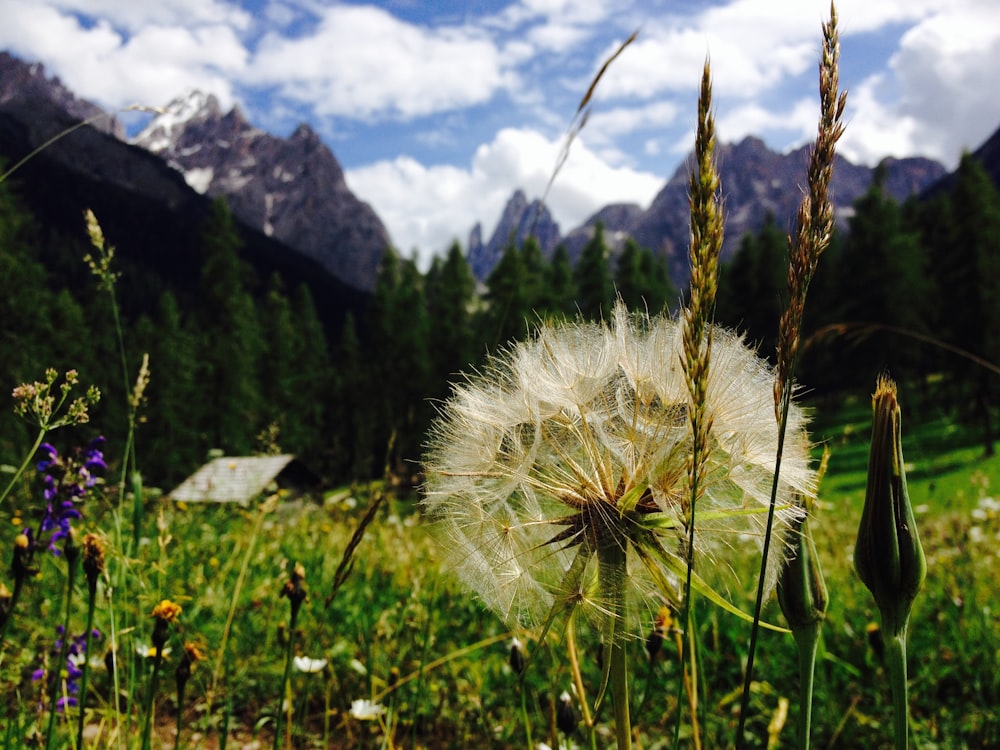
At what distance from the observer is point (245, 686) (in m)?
3.24

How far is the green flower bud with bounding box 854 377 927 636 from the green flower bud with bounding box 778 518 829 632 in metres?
0.10

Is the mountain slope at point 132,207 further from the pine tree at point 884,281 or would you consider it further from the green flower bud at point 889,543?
the green flower bud at point 889,543

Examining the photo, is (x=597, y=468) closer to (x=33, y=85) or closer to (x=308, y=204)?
(x=33, y=85)

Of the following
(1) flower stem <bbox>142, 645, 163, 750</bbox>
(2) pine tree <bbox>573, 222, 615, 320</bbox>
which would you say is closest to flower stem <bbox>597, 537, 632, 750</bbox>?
(1) flower stem <bbox>142, 645, 163, 750</bbox>

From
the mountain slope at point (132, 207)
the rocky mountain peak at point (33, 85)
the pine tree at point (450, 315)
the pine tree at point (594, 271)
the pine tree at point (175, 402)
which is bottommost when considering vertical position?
the pine tree at point (175, 402)

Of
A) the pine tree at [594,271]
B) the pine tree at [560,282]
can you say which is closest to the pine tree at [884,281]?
the pine tree at [594,271]

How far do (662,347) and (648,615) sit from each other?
0.51 m

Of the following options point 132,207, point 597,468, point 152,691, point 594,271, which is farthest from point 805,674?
point 132,207

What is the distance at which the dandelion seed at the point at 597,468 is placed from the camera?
116 centimetres

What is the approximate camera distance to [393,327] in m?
46.5

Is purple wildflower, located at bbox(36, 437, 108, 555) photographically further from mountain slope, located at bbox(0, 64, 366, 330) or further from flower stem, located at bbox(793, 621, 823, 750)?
mountain slope, located at bbox(0, 64, 366, 330)

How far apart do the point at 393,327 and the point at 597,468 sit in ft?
151

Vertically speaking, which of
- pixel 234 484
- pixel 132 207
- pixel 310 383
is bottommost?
pixel 234 484

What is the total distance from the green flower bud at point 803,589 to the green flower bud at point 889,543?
0.32ft
